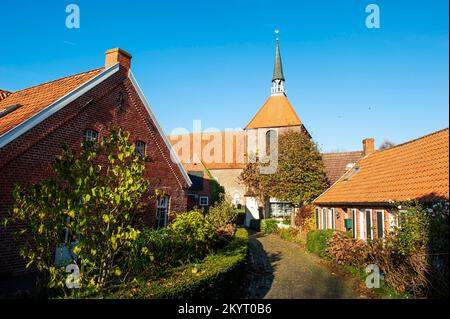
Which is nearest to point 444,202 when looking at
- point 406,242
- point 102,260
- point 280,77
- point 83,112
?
point 406,242


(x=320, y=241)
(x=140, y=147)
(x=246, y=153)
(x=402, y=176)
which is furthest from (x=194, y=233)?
(x=246, y=153)

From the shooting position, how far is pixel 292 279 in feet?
39.4

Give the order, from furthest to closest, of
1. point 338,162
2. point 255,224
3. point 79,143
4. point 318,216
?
point 338,162, point 255,224, point 318,216, point 79,143

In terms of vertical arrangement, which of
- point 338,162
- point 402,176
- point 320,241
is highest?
point 338,162

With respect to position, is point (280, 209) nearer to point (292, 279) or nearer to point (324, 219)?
point (324, 219)

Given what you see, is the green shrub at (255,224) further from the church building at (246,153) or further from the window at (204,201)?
the window at (204,201)

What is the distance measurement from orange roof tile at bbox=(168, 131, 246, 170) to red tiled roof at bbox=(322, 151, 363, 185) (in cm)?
1511

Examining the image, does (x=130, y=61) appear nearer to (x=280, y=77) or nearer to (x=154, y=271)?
Answer: (x=154, y=271)

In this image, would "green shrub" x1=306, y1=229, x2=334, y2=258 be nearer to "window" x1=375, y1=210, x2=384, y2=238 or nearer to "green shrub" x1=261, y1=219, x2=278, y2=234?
"window" x1=375, y1=210, x2=384, y2=238

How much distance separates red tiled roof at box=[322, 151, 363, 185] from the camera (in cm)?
3000

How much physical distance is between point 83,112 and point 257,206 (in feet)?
80.2

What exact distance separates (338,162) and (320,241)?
56.7 feet

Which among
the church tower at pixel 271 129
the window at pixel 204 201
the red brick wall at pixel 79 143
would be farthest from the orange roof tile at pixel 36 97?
the window at pixel 204 201
